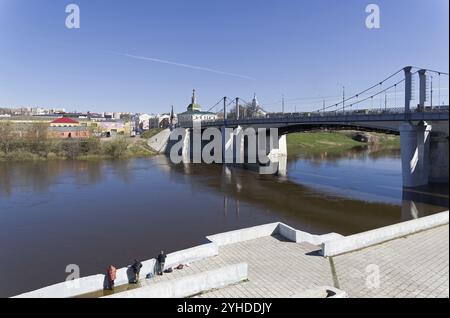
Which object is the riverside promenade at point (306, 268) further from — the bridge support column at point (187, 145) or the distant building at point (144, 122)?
the distant building at point (144, 122)

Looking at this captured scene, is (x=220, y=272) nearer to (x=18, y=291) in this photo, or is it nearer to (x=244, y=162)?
(x=18, y=291)

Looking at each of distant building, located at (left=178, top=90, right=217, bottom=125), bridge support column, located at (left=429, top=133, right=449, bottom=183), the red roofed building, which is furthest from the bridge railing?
distant building, located at (left=178, top=90, right=217, bottom=125)

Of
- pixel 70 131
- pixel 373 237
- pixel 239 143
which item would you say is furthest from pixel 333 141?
pixel 373 237

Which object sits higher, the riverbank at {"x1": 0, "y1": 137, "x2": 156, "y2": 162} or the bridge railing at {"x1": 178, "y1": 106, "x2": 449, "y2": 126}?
the bridge railing at {"x1": 178, "y1": 106, "x2": 449, "y2": 126}

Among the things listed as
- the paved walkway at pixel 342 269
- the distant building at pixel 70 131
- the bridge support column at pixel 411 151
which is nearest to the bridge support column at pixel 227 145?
the distant building at pixel 70 131

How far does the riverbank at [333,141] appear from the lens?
66.3 metres

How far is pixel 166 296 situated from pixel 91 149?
43.8 metres

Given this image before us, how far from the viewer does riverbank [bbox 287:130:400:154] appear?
66.3 metres

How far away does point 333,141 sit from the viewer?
7356 cm

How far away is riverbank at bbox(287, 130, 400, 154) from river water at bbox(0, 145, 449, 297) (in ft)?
96.9

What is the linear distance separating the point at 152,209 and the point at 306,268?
40.4ft

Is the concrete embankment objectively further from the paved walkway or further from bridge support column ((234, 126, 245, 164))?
bridge support column ((234, 126, 245, 164))

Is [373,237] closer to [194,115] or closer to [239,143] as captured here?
[239,143]
